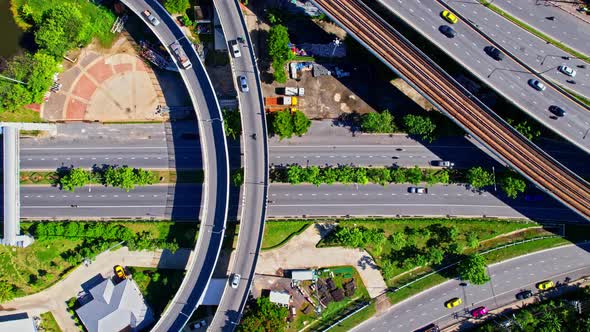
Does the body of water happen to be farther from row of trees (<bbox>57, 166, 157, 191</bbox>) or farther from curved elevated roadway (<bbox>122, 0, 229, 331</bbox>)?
row of trees (<bbox>57, 166, 157, 191</bbox>)

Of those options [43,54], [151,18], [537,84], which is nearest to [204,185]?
[151,18]

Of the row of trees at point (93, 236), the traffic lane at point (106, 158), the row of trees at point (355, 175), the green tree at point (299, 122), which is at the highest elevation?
the green tree at point (299, 122)

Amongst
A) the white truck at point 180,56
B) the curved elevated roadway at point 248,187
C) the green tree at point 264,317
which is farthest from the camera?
the white truck at point 180,56

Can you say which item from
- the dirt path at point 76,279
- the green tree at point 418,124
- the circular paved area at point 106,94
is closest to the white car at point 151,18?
the circular paved area at point 106,94

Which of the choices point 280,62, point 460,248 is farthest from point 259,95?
point 460,248

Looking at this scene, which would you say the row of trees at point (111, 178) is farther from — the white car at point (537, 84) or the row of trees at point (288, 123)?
the white car at point (537, 84)

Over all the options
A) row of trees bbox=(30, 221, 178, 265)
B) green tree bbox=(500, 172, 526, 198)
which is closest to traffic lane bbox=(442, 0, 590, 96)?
green tree bbox=(500, 172, 526, 198)

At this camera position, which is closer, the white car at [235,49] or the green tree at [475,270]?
the white car at [235,49]

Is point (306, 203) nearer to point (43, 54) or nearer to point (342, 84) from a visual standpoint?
point (342, 84)
